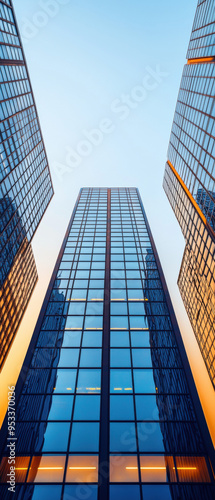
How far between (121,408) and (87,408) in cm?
219

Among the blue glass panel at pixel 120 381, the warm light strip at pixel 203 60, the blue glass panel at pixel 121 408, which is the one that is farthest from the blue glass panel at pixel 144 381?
the warm light strip at pixel 203 60

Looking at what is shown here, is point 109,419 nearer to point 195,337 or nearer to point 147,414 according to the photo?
point 147,414

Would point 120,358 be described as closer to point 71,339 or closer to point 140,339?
point 140,339

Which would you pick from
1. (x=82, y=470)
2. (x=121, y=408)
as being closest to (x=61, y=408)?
(x=82, y=470)


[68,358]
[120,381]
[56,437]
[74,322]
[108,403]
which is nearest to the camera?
[56,437]

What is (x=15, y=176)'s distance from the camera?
41.4m

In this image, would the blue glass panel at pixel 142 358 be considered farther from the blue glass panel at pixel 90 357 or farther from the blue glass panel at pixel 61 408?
the blue glass panel at pixel 61 408

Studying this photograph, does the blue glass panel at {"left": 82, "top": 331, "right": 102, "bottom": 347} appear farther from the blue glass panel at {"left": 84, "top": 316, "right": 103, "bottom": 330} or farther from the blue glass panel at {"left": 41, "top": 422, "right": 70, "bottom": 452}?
the blue glass panel at {"left": 41, "top": 422, "right": 70, "bottom": 452}

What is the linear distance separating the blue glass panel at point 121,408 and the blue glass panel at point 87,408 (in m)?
0.95

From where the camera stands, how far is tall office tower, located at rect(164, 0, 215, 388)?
102 feet

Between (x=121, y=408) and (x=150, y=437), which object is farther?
(x=121, y=408)

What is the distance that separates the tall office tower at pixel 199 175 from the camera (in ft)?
102

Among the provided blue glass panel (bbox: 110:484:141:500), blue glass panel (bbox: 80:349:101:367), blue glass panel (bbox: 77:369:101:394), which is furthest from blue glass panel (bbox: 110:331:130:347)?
blue glass panel (bbox: 110:484:141:500)

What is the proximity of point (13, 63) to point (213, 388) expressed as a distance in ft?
169
